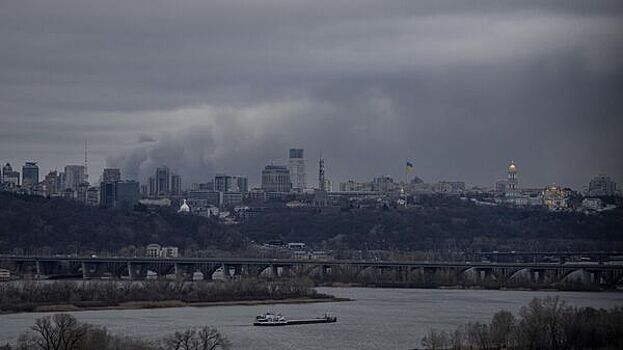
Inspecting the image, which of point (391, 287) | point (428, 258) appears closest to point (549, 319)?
point (391, 287)

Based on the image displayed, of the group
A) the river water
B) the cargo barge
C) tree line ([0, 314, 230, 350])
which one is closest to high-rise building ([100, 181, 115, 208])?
the river water

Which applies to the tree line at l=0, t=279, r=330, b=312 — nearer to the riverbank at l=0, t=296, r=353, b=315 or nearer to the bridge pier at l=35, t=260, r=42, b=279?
the riverbank at l=0, t=296, r=353, b=315

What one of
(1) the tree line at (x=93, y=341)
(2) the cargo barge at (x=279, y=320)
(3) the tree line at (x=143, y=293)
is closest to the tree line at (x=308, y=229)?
(3) the tree line at (x=143, y=293)

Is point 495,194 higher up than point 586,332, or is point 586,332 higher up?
point 495,194

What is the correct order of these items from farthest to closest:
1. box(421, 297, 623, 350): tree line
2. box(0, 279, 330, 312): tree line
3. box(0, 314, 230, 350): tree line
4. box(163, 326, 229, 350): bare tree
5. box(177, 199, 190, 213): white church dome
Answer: box(177, 199, 190, 213): white church dome, box(0, 279, 330, 312): tree line, box(421, 297, 623, 350): tree line, box(163, 326, 229, 350): bare tree, box(0, 314, 230, 350): tree line

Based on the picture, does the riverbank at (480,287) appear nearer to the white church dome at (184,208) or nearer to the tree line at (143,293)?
the tree line at (143,293)

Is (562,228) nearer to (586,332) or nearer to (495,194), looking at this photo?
(495,194)

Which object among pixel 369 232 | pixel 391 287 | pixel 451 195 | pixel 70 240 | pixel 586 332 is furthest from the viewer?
pixel 451 195
